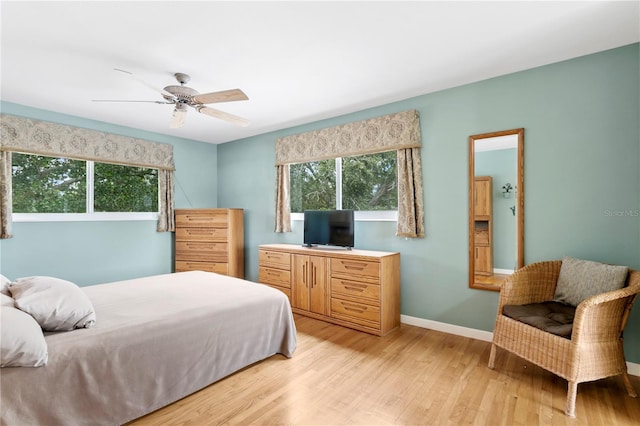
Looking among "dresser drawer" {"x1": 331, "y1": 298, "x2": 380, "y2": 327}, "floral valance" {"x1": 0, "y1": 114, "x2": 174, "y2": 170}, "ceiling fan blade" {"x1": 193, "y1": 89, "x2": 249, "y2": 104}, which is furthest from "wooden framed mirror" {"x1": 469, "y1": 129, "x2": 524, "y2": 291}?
"floral valance" {"x1": 0, "y1": 114, "x2": 174, "y2": 170}

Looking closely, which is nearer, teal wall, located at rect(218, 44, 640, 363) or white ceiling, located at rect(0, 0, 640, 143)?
white ceiling, located at rect(0, 0, 640, 143)

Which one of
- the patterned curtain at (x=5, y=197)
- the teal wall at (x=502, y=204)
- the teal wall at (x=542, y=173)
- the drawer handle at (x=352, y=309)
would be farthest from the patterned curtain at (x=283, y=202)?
the patterned curtain at (x=5, y=197)

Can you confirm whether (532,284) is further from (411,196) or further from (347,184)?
(347,184)

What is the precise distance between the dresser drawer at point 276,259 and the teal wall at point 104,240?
1.77 m

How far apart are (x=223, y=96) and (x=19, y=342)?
6.62 feet

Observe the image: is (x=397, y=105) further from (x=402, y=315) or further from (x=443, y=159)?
(x=402, y=315)

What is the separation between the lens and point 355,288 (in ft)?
11.1

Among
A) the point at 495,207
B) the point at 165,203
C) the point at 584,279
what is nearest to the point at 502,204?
the point at 495,207

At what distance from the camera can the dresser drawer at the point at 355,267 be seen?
3.25m

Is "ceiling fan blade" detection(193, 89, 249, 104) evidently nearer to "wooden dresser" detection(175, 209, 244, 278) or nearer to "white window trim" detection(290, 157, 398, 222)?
"white window trim" detection(290, 157, 398, 222)

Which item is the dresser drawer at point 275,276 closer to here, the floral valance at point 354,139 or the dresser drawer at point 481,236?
the floral valance at point 354,139

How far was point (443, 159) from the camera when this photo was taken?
332cm

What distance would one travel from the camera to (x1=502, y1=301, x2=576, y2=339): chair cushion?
2120 millimetres

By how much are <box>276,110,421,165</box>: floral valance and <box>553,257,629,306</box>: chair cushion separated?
176 cm
